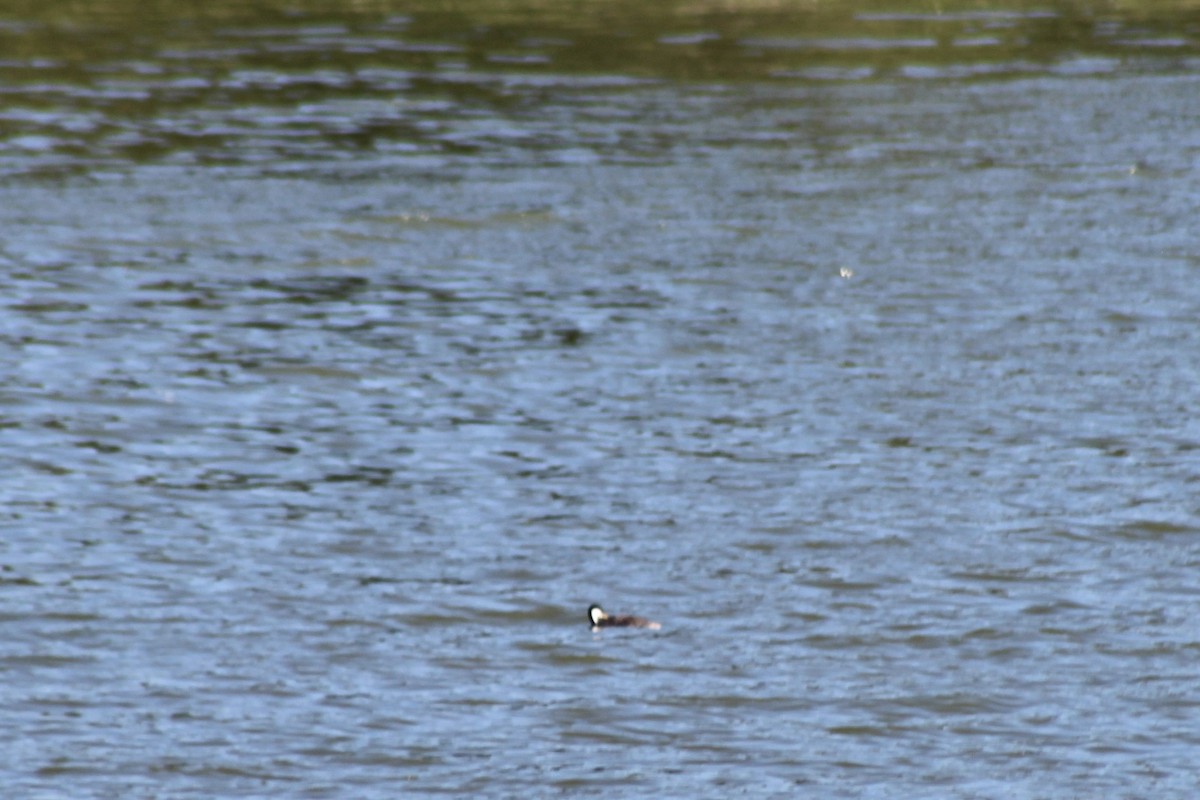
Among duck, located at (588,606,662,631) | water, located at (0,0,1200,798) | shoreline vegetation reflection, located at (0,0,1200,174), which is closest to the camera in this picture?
water, located at (0,0,1200,798)

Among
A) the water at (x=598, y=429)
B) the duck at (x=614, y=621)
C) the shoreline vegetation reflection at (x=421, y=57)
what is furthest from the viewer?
the shoreline vegetation reflection at (x=421, y=57)

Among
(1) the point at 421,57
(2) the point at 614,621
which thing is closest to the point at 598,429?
(2) the point at 614,621

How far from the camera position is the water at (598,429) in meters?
10.9

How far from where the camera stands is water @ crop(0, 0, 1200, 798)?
10.9m

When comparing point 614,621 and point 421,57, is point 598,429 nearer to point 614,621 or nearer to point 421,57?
point 614,621

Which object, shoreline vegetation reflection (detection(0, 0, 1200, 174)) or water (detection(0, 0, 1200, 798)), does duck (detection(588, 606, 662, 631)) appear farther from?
shoreline vegetation reflection (detection(0, 0, 1200, 174))

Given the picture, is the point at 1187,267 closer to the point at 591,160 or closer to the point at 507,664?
the point at 591,160

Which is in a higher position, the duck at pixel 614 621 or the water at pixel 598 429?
the duck at pixel 614 621

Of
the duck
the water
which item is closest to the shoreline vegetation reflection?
the water

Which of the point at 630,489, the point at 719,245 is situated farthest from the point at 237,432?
the point at 719,245

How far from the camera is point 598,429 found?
16.2 metres

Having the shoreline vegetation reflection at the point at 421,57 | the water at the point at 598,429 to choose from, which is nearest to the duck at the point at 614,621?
the water at the point at 598,429

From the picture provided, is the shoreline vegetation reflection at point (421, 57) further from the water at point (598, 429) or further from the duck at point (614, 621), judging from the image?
the duck at point (614, 621)

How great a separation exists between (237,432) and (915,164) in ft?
37.1
